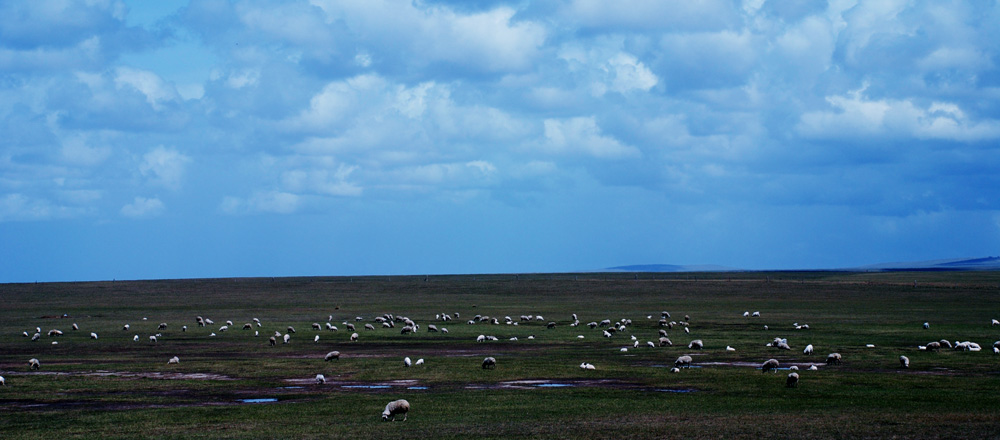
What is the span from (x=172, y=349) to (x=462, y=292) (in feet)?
222

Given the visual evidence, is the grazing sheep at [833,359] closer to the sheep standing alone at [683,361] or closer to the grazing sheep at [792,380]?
the sheep standing alone at [683,361]

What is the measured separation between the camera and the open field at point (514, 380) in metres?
20.7

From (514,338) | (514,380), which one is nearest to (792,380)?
(514,380)

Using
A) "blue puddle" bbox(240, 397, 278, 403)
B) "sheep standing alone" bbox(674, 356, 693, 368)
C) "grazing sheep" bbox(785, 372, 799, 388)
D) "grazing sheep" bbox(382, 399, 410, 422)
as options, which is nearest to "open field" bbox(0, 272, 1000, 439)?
"blue puddle" bbox(240, 397, 278, 403)

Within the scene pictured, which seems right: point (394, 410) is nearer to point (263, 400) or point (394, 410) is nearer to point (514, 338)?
point (263, 400)

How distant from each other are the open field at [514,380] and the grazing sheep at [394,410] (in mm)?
419

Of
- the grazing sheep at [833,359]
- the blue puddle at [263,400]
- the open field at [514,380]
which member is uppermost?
the grazing sheep at [833,359]

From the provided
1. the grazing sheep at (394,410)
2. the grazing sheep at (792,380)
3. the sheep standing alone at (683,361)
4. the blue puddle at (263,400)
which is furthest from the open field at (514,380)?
the sheep standing alone at (683,361)

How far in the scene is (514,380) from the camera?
30.1 meters

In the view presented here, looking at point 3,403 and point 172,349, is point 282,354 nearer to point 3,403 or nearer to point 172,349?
point 172,349

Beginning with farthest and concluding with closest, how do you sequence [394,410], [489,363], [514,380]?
[489,363] → [514,380] → [394,410]

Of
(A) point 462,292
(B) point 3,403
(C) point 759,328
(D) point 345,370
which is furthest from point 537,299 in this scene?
(B) point 3,403

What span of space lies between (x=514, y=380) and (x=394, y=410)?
875 centimetres

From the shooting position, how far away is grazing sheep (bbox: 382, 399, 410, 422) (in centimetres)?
2183
